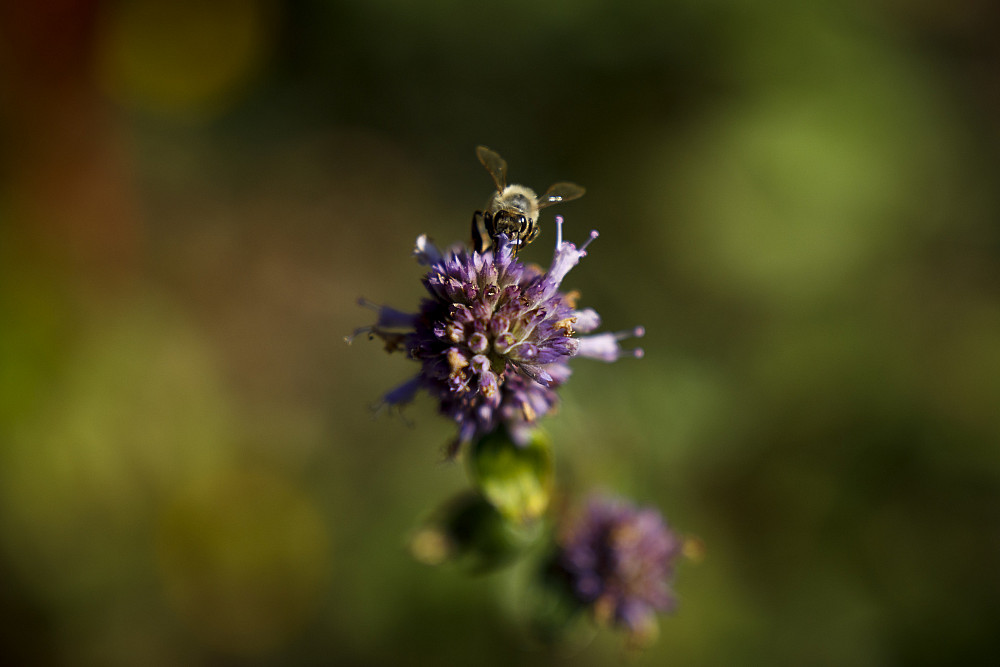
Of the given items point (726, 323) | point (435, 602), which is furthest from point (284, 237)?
point (726, 323)

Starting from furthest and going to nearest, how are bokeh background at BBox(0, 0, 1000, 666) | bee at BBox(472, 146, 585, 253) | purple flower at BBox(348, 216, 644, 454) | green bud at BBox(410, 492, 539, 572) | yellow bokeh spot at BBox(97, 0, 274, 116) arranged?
yellow bokeh spot at BBox(97, 0, 274, 116) < bokeh background at BBox(0, 0, 1000, 666) < green bud at BBox(410, 492, 539, 572) < bee at BBox(472, 146, 585, 253) < purple flower at BBox(348, 216, 644, 454)

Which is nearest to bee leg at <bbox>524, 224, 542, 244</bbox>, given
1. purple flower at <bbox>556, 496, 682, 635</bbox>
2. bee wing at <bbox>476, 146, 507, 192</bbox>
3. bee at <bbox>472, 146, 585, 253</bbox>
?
bee at <bbox>472, 146, 585, 253</bbox>

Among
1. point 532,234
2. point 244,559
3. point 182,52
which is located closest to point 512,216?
point 532,234

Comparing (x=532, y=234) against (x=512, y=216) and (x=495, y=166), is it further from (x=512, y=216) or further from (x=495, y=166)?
(x=495, y=166)

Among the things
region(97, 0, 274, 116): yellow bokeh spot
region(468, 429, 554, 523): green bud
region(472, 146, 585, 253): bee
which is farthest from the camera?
region(97, 0, 274, 116): yellow bokeh spot

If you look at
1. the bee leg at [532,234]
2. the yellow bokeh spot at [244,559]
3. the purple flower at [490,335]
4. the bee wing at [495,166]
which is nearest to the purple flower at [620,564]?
the purple flower at [490,335]

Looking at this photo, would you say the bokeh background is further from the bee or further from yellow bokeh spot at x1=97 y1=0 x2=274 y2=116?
the bee
